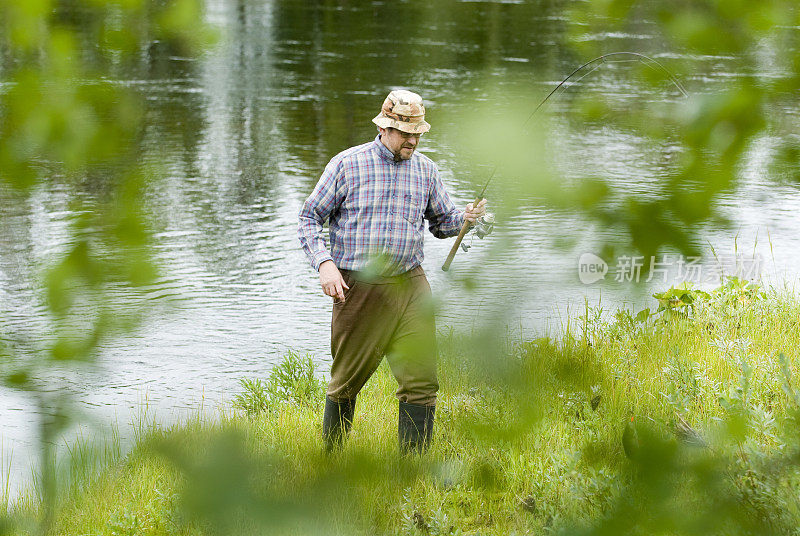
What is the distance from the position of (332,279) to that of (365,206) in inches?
12.0

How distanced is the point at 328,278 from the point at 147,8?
265cm

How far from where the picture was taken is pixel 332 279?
401cm

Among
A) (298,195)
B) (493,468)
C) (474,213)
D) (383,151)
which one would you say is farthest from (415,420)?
(298,195)

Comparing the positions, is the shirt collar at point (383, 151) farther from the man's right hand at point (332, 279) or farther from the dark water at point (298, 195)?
the dark water at point (298, 195)

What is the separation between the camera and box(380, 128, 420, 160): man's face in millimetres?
4062

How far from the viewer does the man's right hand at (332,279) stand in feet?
13.1

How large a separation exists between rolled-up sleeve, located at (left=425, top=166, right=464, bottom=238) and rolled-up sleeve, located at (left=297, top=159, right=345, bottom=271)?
39 cm

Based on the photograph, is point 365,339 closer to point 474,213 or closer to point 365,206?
point 365,206

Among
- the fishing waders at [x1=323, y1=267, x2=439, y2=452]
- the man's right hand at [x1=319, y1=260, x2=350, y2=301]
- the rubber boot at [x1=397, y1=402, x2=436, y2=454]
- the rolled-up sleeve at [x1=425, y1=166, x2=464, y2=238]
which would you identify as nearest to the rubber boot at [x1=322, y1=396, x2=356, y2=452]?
the fishing waders at [x1=323, y1=267, x2=439, y2=452]

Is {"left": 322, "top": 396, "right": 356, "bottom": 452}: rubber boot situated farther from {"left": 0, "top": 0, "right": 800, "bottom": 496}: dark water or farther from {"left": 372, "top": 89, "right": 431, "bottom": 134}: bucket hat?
{"left": 372, "top": 89, "right": 431, "bottom": 134}: bucket hat

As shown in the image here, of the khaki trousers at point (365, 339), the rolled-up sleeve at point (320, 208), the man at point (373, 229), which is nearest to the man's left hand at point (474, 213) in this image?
the man at point (373, 229)

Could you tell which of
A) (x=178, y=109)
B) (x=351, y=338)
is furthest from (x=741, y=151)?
(x=178, y=109)

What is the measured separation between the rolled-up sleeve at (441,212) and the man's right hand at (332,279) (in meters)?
0.53

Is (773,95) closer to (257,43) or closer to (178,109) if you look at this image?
(178,109)
